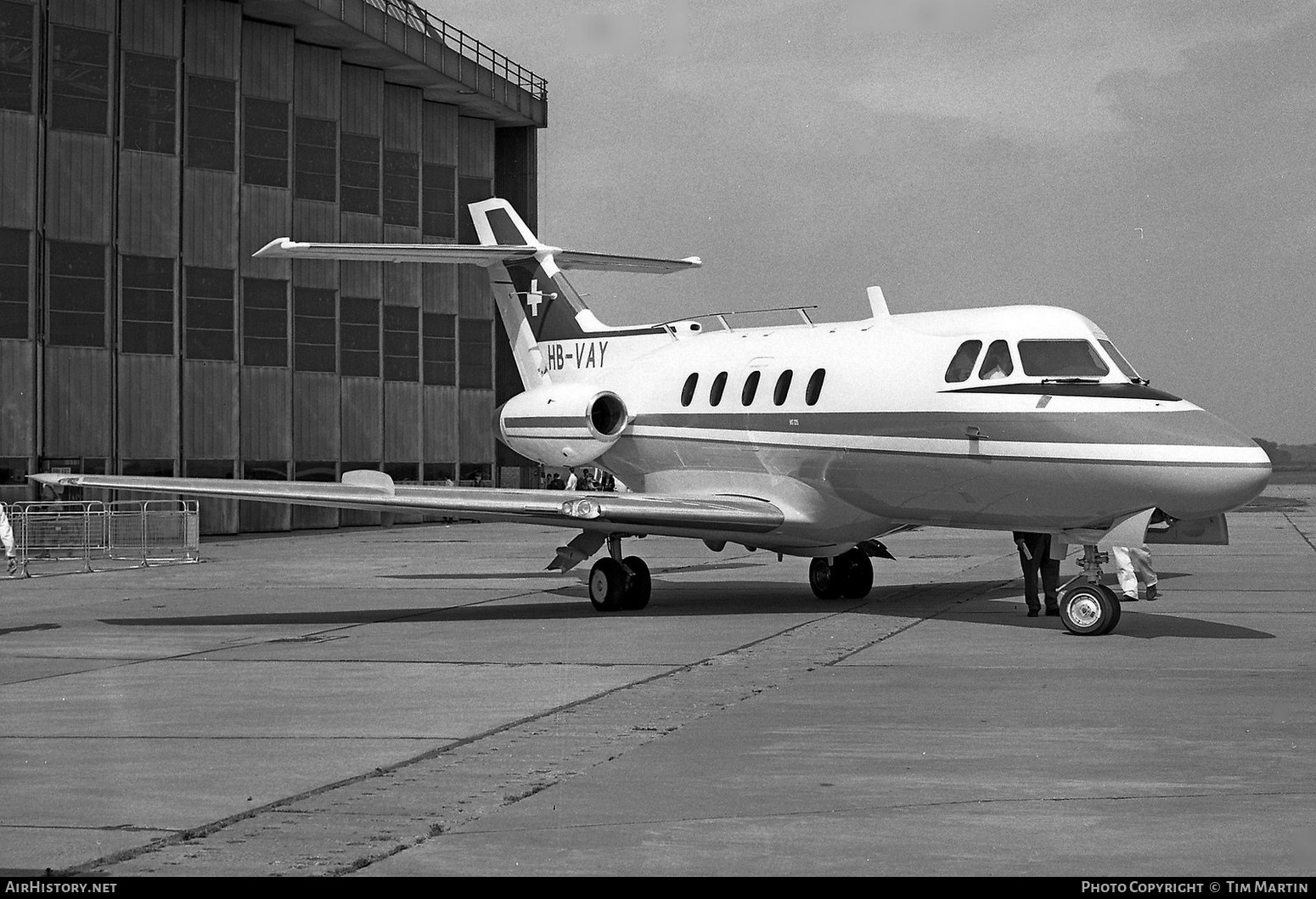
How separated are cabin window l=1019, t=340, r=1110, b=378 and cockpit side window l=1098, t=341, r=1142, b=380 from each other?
0.63 feet

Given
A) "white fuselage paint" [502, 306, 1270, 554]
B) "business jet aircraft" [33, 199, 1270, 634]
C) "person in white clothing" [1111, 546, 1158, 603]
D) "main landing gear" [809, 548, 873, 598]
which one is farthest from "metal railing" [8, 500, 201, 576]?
"person in white clothing" [1111, 546, 1158, 603]

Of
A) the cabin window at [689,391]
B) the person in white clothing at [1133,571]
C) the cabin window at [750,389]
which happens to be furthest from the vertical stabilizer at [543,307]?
the person in white clothing at [1133,571]

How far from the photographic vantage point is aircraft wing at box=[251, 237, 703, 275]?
66.8 ft

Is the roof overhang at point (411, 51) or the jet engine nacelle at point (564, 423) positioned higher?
the roof overhang at point (411, 51)

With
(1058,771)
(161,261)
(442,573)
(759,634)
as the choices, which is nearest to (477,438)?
(161,261)

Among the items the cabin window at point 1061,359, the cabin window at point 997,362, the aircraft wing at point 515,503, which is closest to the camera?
the cabin window at point 1061,359

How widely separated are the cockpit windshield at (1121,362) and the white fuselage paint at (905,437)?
0.58 feet

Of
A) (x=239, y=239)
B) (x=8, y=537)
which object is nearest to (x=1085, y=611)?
(x=8, y=537)

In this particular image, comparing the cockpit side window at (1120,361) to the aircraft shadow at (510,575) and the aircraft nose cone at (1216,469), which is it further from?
the aircraft shadow at (510,575)

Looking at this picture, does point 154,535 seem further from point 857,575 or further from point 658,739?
point 658,739

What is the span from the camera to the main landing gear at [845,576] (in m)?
18.8

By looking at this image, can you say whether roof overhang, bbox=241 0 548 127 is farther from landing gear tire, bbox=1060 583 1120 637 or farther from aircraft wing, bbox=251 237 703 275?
landing gear tire, bbox=1060 583 1120 637

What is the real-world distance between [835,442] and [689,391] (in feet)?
9.70

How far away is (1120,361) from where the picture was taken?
14703 mm
